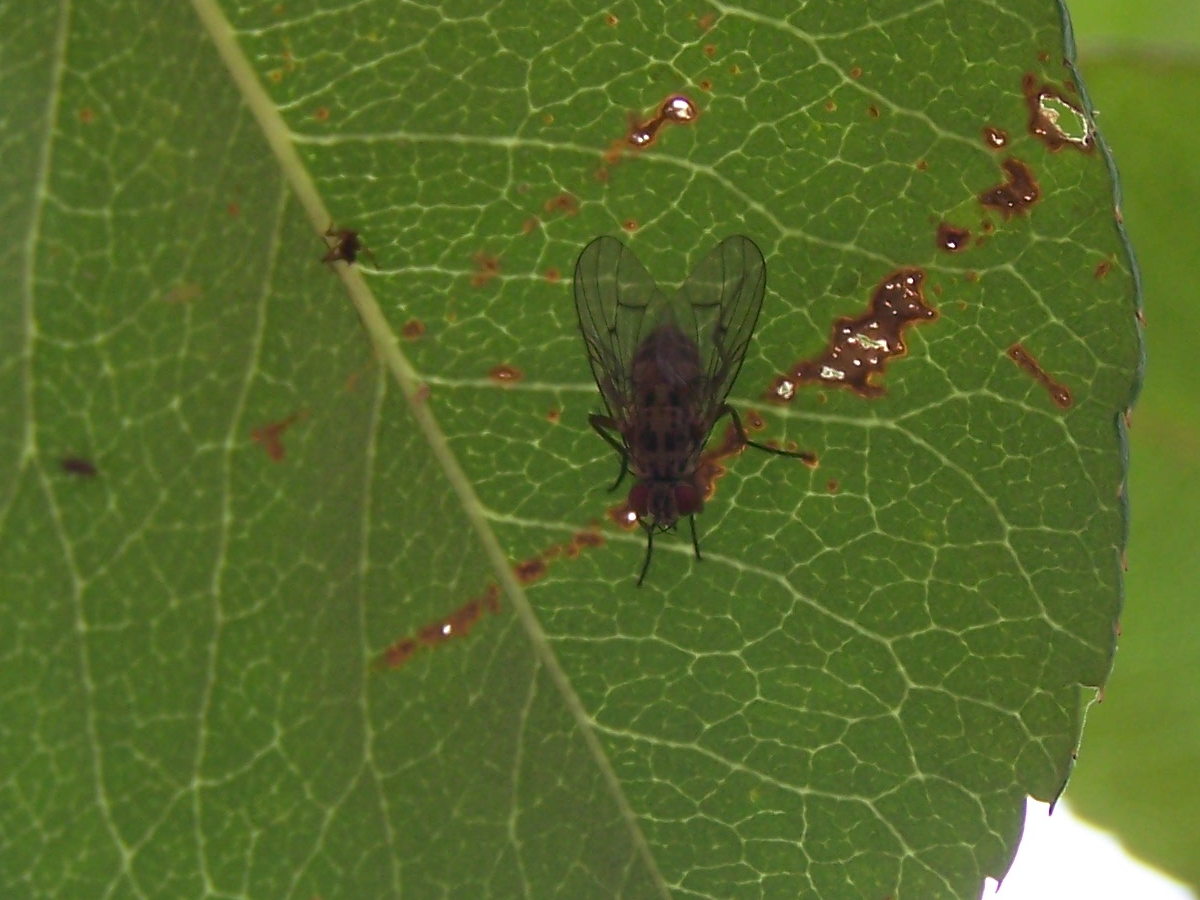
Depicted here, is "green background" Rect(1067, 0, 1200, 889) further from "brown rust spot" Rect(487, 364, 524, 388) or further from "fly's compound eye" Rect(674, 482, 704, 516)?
"brown rust spot" Rect(487, 364, 524, 388)

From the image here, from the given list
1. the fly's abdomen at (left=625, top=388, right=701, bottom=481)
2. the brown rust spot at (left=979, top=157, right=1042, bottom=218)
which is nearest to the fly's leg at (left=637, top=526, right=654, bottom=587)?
the fly's abdomen at (left=625, top=388, right=701, bottom=481)

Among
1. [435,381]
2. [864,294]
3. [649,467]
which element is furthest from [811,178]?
[435,381]

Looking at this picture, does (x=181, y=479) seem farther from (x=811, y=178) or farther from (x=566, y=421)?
(x=811, y=178)

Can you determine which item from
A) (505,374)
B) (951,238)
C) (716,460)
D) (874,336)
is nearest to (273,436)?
(505,374)

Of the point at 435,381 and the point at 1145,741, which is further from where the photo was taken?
the point at 1145,741

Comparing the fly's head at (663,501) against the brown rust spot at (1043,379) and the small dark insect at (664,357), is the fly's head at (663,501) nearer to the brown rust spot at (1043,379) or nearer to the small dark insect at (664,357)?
the small dark insect at (664,357)

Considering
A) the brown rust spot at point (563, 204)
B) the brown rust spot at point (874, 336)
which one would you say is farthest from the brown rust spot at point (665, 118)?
the brown rust spot at point (874, 336)

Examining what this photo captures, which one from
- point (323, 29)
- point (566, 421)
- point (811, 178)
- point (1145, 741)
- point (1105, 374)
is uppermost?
point (323, 29)

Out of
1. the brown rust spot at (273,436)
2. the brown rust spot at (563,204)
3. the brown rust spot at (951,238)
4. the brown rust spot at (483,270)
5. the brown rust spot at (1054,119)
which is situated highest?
the brown rust spot at (1054,119)
